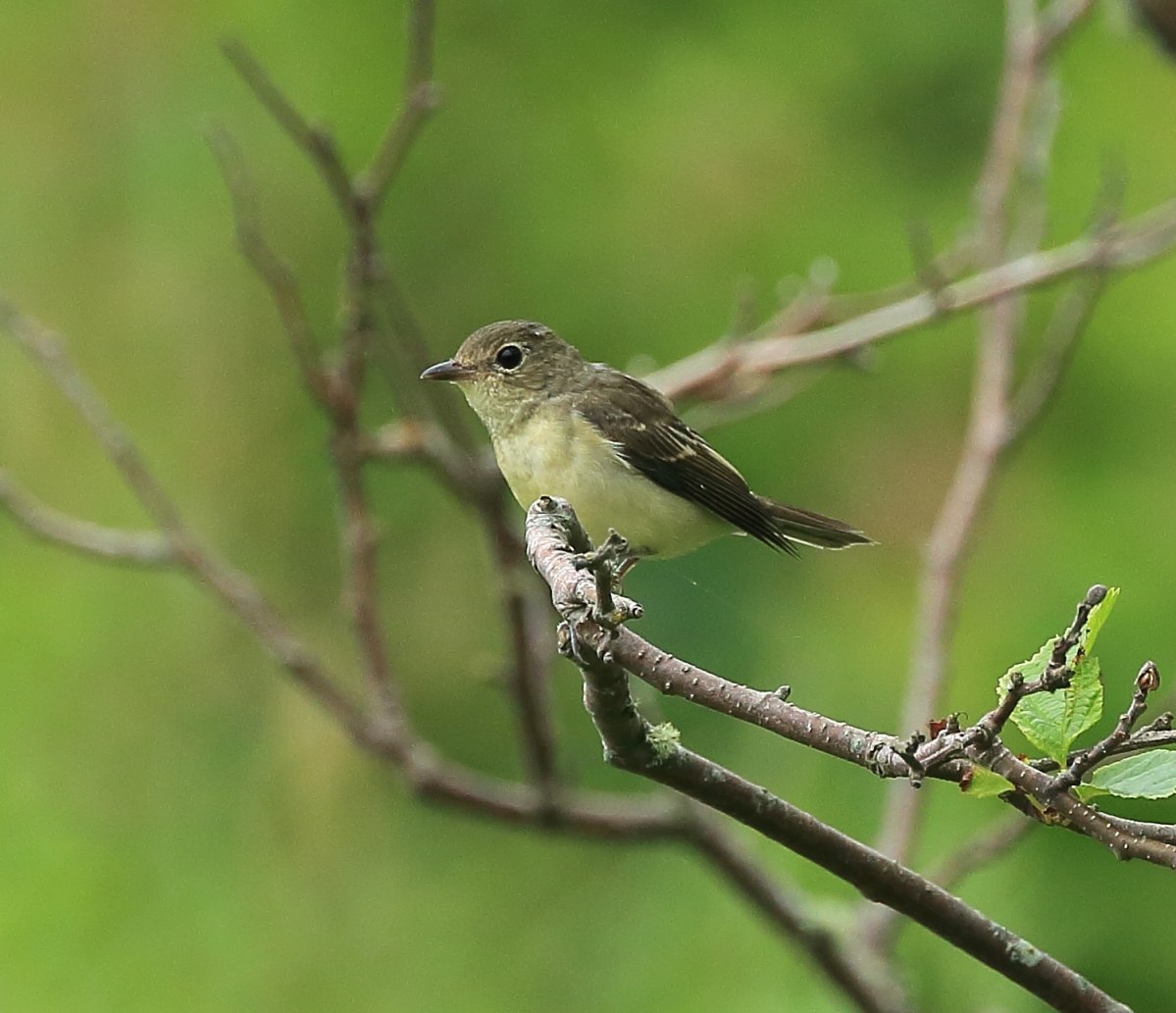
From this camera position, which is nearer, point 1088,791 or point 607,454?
point 1088,791

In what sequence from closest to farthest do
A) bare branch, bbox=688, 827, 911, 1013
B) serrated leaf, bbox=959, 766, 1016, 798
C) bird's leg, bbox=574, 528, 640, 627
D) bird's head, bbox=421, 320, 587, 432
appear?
serrated leaf, bbox=959, 766, 1016, 798 → bird's leg, bbox=574, 528, 640, 627 → bare branch, bbox=688, 827, 911, 1013 → bird's head, bbox=421, 320, 587, 432

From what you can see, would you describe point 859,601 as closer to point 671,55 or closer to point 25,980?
point 671,55

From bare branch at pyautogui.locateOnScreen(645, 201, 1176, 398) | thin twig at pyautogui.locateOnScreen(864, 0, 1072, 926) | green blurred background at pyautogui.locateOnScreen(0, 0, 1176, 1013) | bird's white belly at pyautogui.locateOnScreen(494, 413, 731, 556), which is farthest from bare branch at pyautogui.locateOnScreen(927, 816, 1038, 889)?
bare branch at pyautogui.locateOnScreen(645, 201, 1176, 398)

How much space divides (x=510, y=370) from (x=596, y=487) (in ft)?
1.48

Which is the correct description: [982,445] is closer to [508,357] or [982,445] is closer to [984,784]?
[508,357]

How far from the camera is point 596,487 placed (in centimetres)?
371

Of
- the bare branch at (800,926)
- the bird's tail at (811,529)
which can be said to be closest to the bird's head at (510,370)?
the bird's tail at (811,529)

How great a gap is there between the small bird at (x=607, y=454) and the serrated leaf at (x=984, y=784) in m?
2.14

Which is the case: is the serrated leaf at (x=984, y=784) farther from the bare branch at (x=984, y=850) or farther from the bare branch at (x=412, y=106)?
the bare branch at (x=412, y=106)

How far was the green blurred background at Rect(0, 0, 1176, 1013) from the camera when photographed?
4410 millimetres

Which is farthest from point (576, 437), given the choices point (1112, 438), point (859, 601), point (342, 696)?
point (1112, 438)

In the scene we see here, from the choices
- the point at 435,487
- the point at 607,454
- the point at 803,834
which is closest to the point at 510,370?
the point at 607,454

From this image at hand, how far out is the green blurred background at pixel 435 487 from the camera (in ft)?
14.5

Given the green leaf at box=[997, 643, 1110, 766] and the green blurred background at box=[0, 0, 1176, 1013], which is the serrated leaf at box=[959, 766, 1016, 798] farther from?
the green blurred background at box=[0, 0, 1176, 1013]
